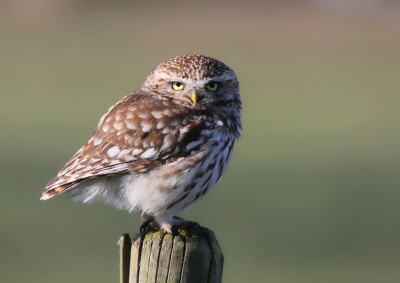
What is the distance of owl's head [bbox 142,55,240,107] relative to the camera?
420 cm

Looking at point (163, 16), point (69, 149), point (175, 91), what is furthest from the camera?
point (163, 16)

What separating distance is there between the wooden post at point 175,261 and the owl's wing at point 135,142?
0.77 meters

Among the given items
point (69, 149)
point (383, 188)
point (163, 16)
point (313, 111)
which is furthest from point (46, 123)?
point (163, 16)

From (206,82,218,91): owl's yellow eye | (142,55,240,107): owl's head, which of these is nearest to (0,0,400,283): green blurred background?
(142,55,240,107): owl's head

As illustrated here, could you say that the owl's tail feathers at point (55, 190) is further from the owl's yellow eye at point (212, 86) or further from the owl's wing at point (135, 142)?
the owl's yellow eye at point (212, 86)

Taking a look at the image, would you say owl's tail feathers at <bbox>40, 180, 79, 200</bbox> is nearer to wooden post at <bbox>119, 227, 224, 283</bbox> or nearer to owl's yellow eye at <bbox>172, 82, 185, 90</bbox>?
wooden post at <bbox>119, 227, 224, 283</bbox>

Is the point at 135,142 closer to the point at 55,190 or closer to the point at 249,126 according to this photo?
the point at 55,190

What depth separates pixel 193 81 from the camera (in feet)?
13.7

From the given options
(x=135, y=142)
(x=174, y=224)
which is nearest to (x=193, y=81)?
(x=135, y=142)

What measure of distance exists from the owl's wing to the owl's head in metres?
0.24

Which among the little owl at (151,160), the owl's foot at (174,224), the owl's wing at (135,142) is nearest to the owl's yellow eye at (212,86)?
the little owl at (151,160)

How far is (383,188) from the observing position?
40.2ft

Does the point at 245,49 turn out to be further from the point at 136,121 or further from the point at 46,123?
the point at 136,121

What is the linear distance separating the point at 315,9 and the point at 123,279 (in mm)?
24740
